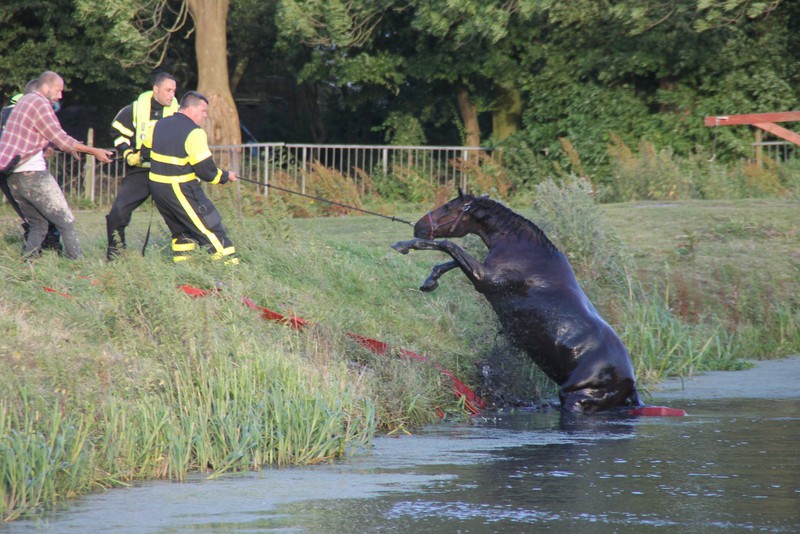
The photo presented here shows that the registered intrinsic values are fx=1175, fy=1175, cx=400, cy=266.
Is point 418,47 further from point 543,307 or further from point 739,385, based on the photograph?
point 543,307

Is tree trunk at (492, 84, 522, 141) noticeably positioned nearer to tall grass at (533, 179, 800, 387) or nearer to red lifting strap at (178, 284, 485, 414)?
tall grass at (533, 179, 800, 387)

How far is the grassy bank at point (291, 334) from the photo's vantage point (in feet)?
22.3

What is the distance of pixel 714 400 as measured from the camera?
9578 millimetres

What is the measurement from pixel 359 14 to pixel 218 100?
365 centimetres

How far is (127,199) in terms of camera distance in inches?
433

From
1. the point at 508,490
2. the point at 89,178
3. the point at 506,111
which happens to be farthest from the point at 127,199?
the point at 506,111

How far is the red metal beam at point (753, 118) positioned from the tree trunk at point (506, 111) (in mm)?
6536

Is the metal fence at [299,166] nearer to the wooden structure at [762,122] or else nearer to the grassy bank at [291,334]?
the wooden structure at [762,122]

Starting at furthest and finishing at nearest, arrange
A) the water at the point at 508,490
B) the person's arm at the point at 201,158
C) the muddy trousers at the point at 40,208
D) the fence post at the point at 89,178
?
the fence post at the point at 89,178
the muddy trousers at the point at 40,208
the person's arm at the point at 201,158
the water at the point at 508,490

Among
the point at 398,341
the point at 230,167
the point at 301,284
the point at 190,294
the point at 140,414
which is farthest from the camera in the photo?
the point at 230,167

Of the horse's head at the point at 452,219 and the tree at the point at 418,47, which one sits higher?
the tree at the point at 418,47

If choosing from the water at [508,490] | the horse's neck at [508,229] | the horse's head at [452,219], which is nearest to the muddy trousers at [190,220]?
the horse's head at [452,219]

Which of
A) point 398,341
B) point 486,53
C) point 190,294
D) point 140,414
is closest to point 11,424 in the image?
point 140,414

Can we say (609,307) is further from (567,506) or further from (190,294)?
(567,506)
